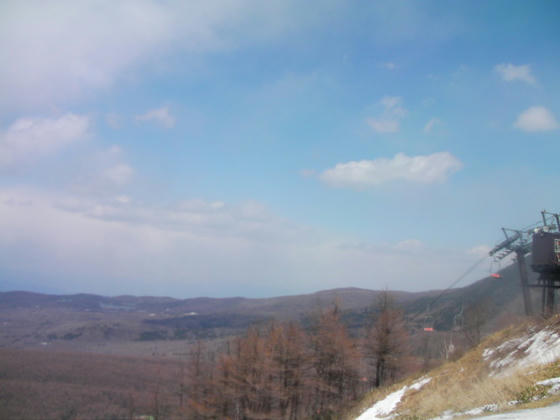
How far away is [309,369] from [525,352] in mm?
24504

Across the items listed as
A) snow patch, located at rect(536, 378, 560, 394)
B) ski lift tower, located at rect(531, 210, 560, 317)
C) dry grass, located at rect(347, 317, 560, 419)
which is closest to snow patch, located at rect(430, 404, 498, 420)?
dry grass, located at rect(347, 317, 560, 419)

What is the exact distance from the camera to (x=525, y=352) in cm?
1870

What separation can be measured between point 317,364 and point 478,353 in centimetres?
1902

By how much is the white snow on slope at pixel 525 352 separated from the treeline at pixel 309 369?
53.2 ft

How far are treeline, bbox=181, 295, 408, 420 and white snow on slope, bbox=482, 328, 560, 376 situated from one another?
16.2 meters

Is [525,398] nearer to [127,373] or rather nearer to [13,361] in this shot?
[127,373]

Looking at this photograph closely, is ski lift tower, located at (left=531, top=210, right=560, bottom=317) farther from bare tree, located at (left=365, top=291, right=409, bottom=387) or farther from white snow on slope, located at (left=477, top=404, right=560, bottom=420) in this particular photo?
white snow on slope, located at (left=477, top=404, right=560, bottom=420)

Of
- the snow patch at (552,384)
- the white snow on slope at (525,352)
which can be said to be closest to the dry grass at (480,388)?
the snow patch at (552,384)

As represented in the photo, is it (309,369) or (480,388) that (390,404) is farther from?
(309,369)

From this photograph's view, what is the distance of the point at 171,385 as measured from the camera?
299 ft

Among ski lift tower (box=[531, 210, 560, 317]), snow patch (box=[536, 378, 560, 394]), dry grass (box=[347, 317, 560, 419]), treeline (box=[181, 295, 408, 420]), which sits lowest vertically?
treeline (box=[181, 295, 408, 420])

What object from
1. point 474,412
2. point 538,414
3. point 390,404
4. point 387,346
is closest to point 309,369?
point 387,346

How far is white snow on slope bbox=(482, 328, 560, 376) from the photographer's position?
53.5 feet

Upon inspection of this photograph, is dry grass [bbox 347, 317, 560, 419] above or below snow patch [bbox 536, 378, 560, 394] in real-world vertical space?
below
